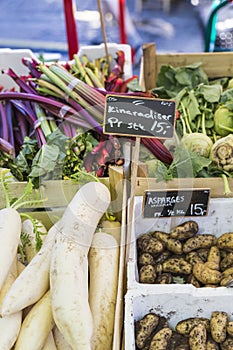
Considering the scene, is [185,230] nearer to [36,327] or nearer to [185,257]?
[185,257]

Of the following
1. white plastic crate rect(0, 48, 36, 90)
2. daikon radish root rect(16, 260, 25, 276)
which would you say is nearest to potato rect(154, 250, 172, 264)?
daikon radish root rect(16, 260, 25, 276)

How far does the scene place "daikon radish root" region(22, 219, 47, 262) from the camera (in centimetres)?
151

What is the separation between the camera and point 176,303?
1.37m

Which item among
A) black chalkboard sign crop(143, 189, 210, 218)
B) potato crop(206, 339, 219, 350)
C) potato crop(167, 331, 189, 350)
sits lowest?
potato crop(167, 331, 189, 350)

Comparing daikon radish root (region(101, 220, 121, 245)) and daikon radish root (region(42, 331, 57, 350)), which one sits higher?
daikon radish root (region(101, 220, 121, 245))

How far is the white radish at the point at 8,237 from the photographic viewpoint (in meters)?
1.32

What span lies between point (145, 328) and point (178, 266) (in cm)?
25

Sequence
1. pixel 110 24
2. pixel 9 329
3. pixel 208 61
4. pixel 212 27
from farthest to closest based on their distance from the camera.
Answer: pixel 110 24, pixel 212 27, pixel 208 61, pixel 9 329

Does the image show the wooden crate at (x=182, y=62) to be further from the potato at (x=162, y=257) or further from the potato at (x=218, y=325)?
the potato at (x=218, y=325)

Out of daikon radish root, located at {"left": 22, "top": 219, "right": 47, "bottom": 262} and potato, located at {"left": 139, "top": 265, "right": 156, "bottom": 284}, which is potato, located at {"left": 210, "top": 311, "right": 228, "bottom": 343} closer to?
potato, located at {"left": 139, "top": 265, "right": 156, "bottom": 284}

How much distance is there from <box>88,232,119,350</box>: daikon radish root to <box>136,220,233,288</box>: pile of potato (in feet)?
0.36

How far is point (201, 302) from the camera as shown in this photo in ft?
4.46

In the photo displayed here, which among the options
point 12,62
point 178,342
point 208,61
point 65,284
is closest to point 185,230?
point 178,342

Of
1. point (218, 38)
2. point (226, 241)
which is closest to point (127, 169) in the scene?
point (226, 241)
